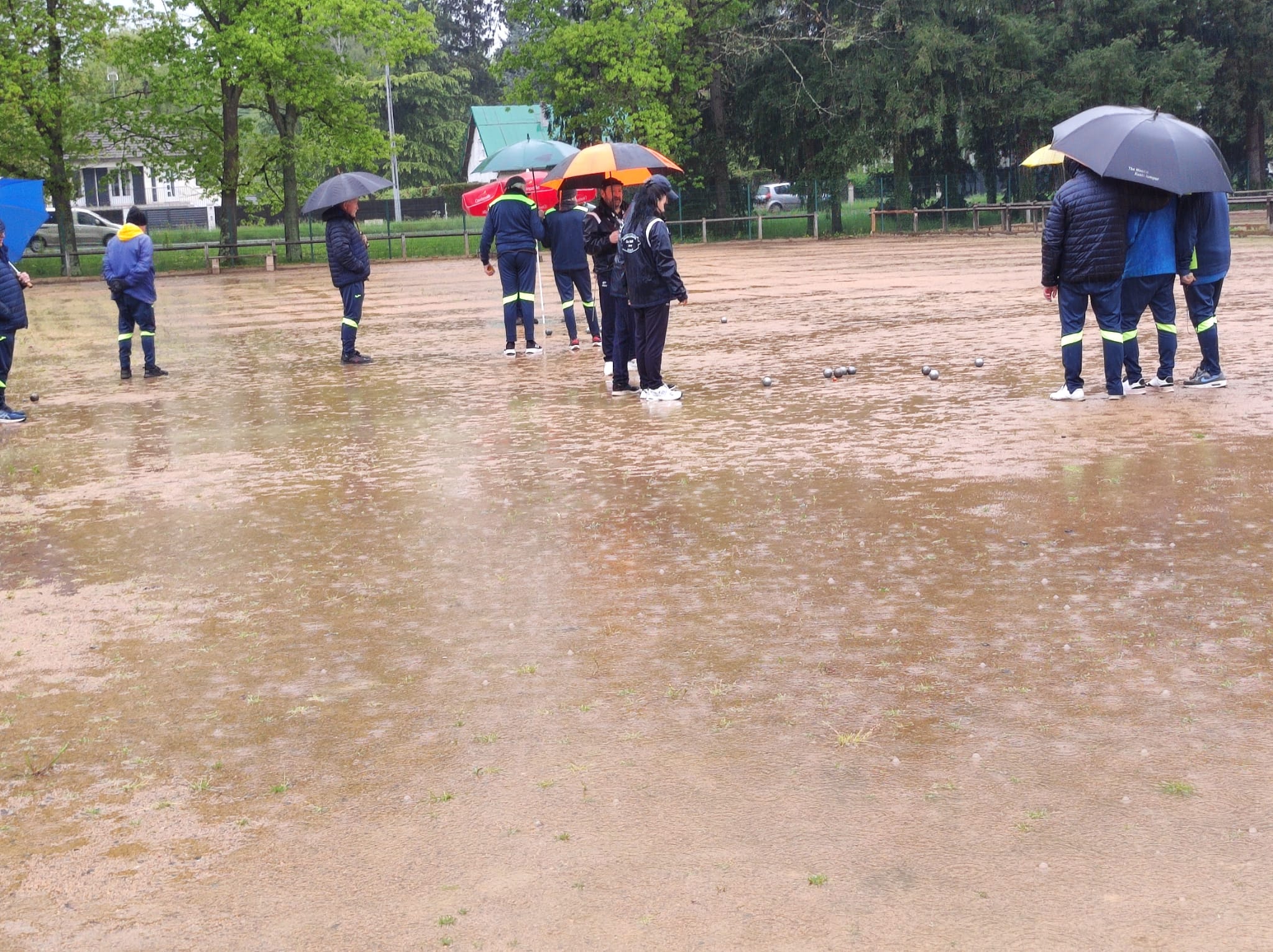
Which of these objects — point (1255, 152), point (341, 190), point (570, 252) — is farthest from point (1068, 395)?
point (1255, 152)

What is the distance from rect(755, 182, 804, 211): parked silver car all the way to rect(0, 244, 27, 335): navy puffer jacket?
179 ft

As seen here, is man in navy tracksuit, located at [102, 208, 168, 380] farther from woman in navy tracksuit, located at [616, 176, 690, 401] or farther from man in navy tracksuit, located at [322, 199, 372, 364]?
woman in navy tracksuit, located at [616, 176, 690, 401]

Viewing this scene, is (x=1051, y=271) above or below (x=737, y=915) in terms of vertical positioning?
above

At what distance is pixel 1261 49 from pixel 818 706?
156ft

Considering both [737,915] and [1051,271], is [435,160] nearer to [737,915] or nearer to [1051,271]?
[1051,271]

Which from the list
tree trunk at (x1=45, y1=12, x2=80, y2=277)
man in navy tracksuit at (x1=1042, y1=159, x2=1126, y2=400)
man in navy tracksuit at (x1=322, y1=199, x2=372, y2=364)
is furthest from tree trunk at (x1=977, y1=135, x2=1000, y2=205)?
man in navy tracksuit at (x1=1042, y1=159, x2=1126, y2=400)

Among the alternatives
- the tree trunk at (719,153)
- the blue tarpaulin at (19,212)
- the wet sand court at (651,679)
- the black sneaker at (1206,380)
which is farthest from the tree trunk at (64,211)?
the black sneaker at (1206,380)

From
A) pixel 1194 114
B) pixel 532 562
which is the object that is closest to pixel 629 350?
pixel 532 562

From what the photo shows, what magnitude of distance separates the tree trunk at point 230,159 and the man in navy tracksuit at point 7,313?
29.5 meters

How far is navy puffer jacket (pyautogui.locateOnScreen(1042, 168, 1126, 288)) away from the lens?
9.92 meters

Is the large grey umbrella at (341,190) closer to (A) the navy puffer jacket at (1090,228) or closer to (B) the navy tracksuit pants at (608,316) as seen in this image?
(B) the navy tracksuit pants at (608,316)

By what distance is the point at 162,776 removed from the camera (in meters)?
4.45

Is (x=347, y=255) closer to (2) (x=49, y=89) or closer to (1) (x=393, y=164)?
(2) (x=49, y=89)

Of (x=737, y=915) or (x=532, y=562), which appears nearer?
(x=737, y=915)
